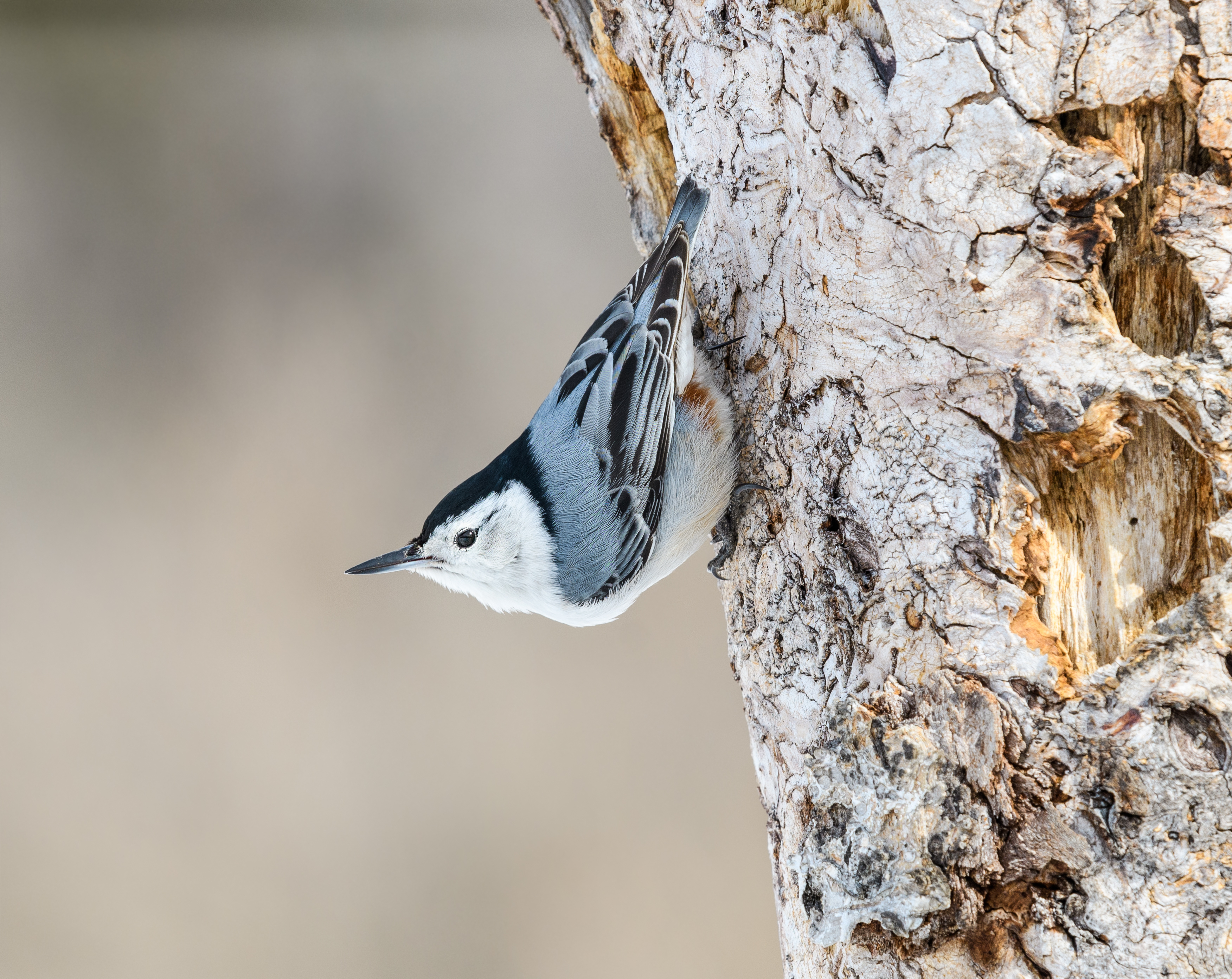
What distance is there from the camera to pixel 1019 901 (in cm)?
70

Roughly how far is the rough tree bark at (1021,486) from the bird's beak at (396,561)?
58 centimetres

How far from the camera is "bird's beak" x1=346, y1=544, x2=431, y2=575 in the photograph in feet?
3.94

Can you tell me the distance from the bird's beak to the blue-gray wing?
0.82ft

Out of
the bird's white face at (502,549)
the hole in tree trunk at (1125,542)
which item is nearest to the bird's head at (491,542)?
the bird's white face at (502,549)

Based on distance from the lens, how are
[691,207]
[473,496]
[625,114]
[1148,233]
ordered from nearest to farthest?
1. [1148,233]
2. [691,207]
3. [473,496]
4. [625,114]

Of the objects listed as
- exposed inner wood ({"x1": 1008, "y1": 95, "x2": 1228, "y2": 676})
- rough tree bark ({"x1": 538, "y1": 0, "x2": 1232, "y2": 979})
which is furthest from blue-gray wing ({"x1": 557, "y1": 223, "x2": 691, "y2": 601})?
exposed inner wood ({"x1": 1008, "y1": 95, "x2": 1228, "y2": 676})

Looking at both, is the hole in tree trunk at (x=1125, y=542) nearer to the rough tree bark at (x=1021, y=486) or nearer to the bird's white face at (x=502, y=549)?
the rough tree bark at (x=1021, y=486)

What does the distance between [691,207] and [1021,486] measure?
519mm

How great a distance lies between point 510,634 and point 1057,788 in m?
1.37

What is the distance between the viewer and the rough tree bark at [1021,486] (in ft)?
2.17

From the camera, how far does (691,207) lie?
41.9 inches

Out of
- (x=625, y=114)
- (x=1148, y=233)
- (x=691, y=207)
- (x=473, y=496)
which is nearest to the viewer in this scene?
(x=1148, y=233)

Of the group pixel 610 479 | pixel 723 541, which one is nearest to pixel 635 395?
pixel 610 479

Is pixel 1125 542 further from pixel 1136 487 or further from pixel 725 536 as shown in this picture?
pixel 725 536
